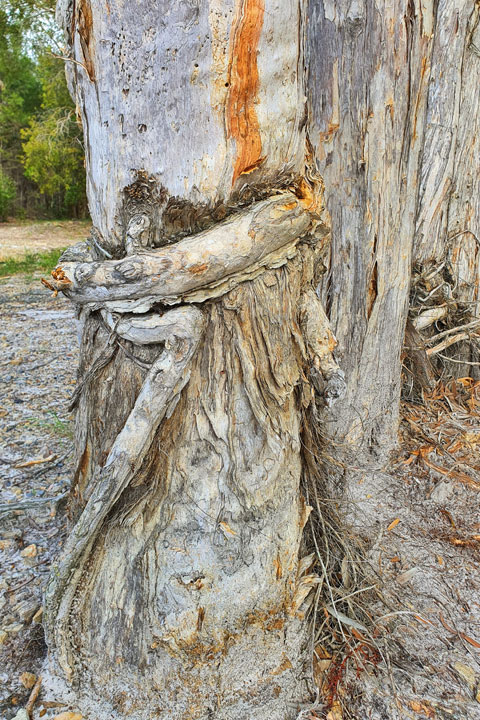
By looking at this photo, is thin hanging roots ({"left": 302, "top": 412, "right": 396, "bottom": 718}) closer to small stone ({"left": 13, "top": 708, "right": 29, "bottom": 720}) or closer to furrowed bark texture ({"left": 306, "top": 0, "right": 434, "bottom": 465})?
furrowed bark texture ({"left": 306, "top": 0, "right": 434, "bottom": 465})

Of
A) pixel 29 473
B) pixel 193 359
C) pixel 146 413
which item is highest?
pixel 193 359

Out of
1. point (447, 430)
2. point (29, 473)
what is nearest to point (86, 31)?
point (29, 473)

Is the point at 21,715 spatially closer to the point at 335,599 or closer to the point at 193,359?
the point at 335,599

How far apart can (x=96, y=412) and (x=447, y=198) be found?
2.45 m

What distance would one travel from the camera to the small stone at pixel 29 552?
7.04 ft

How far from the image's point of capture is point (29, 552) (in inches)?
84.9

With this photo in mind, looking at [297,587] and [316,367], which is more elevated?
[316,367]

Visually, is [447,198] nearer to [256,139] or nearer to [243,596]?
[256,139]

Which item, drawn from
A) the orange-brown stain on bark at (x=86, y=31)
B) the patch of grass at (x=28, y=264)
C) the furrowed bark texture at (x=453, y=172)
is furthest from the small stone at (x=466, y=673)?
the patch of grass at (x=28, y=264)

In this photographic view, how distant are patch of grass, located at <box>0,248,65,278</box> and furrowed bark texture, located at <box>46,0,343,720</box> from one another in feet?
23.6

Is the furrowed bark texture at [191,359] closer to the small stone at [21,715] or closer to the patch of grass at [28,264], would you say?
the small stone at [21,715]

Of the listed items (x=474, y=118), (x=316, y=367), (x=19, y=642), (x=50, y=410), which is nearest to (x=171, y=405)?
(x=316, y=367)

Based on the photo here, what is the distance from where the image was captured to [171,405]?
152cm

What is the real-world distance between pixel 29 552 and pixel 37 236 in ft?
41.4
